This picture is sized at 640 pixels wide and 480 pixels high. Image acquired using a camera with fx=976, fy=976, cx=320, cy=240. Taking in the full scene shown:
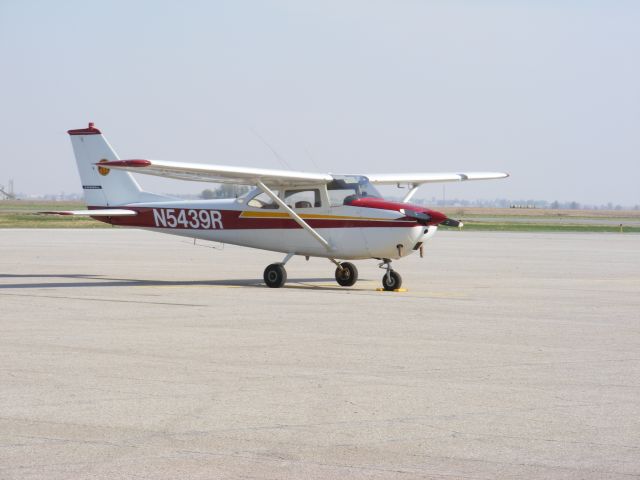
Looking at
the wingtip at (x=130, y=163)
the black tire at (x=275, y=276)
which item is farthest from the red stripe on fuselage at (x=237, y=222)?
the wingtip at (x=130, y=163)

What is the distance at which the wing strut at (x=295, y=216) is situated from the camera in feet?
57.1

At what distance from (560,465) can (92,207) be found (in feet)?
52.6

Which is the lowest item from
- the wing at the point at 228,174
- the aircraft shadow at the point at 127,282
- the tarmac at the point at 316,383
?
the tarmac at the point at 316,383

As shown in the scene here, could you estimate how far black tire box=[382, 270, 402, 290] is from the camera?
661 inches

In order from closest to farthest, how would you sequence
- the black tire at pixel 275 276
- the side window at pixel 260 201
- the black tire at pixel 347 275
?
1. the black tire at pixel 275 276
2. the black tire at pixel 347 275
3. the side window at pixel 260 201

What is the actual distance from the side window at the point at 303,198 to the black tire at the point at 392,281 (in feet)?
6.31

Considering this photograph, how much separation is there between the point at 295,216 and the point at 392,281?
2132 mm

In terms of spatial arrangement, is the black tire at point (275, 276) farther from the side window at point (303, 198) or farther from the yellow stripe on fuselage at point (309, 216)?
the side window at point (303, 198)

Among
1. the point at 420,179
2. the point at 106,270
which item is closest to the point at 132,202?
the point at 106,270

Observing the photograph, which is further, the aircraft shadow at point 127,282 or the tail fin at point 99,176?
the tail fin at point 99,176

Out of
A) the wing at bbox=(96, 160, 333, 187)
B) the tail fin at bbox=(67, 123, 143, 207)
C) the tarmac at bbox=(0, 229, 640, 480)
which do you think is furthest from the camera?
the tail fin at bbox=(67, 123, 143, 207)

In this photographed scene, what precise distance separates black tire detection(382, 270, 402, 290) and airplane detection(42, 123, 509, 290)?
0.06 feet

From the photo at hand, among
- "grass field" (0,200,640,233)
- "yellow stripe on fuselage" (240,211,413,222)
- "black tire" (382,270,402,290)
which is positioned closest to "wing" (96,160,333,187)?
"yellow stripe on fuselage" (240,211,413,222)

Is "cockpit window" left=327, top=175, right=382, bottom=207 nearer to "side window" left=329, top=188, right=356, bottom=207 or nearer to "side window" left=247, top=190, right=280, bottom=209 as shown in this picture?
"side window" left=329, top=188, right=356, bottom=207
